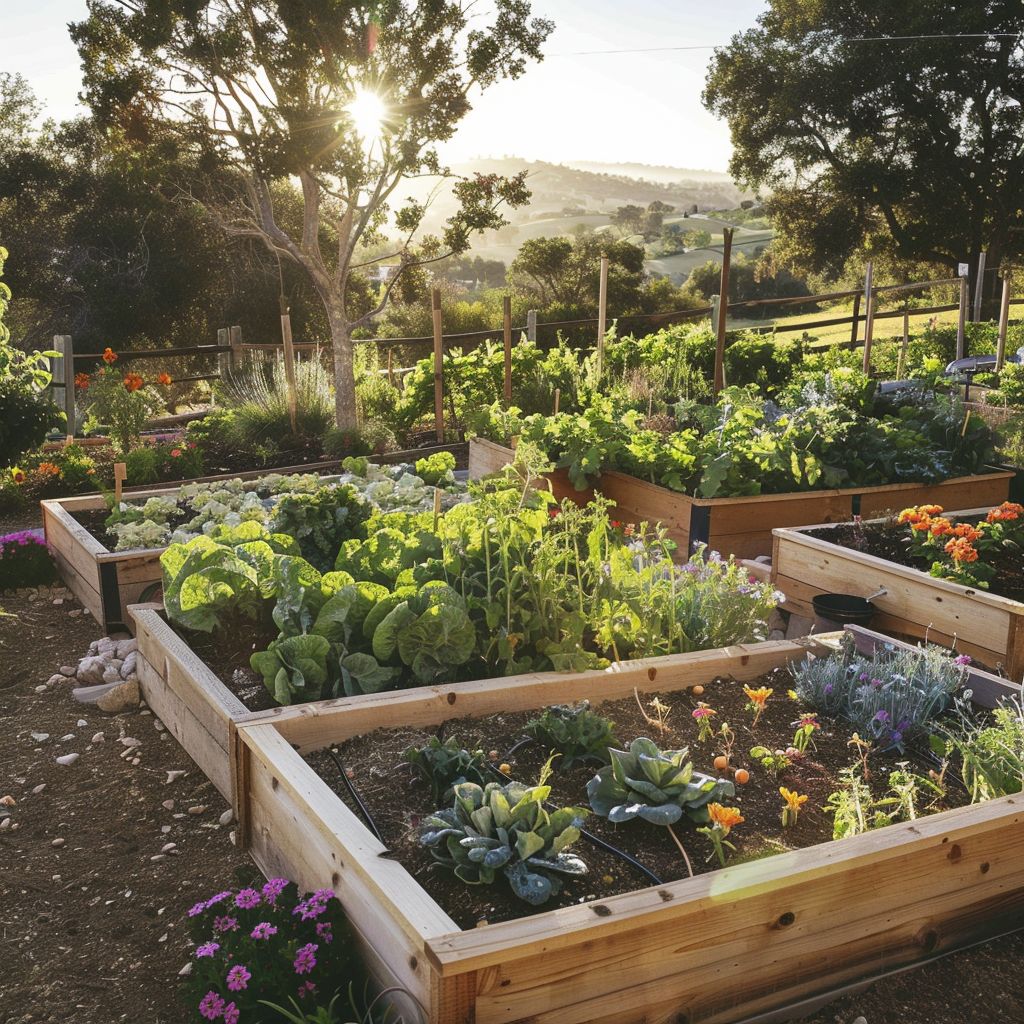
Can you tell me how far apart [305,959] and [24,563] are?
13.6ft

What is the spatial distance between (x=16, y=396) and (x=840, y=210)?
63.0ft

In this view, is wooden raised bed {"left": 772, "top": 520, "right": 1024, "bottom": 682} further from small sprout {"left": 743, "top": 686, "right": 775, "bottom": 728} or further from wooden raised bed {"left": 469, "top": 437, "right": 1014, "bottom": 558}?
small sprout {"left": 743, "top": 686, "right": 775, "bottom": 728}

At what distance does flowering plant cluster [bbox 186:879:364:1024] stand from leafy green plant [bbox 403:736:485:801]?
457mm

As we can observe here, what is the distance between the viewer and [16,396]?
6.30 metres

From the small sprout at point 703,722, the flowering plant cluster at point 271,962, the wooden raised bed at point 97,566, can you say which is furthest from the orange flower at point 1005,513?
the wooden raised bed at point 97,566

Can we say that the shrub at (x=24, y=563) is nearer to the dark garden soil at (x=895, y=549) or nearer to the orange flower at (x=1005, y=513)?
the dark garden soil at (x=895, y=549)

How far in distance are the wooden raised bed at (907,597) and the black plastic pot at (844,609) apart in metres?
0.09

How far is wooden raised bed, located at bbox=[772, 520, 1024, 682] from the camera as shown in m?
3.80

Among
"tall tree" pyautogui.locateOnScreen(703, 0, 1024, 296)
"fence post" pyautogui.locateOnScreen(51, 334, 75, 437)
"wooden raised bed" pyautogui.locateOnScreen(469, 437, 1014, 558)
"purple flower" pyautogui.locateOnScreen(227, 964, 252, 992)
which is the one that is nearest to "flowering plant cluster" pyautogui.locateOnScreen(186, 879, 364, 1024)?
"purple flower" pyautogui.locateOnScreen(227, 964, 252, 992)

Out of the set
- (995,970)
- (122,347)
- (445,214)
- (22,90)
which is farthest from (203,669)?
(22,90)

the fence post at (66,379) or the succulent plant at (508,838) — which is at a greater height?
the fence post at (66,379)

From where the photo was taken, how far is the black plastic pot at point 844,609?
421 cm

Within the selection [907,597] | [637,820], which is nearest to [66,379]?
[907,597]

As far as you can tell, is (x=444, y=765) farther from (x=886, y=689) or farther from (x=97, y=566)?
(x=97, y=566)
